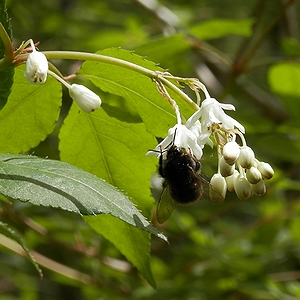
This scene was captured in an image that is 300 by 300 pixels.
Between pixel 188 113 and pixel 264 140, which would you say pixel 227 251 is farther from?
pixel 188 113

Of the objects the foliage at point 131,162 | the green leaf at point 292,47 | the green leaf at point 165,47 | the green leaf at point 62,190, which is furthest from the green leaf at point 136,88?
the green leaf at point 292,47

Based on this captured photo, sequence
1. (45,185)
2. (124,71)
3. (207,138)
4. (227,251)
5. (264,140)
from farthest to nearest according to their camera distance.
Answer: (227,251) < (264,140) < (124,71) < (207,138) < (45,185)

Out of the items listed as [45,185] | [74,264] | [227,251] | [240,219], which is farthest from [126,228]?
[240,219]

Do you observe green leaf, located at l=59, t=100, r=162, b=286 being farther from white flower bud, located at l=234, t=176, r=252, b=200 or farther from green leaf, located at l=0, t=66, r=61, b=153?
white flower bud, located at l=234, t=176, r=252, b=200

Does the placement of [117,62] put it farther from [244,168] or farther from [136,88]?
[244,168]

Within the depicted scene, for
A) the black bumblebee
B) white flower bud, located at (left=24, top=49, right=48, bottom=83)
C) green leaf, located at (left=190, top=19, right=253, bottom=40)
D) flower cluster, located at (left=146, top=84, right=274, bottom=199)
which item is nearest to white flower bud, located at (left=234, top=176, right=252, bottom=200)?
flower cluster, located at (left=146, top=84, right=274, bottom=199)
